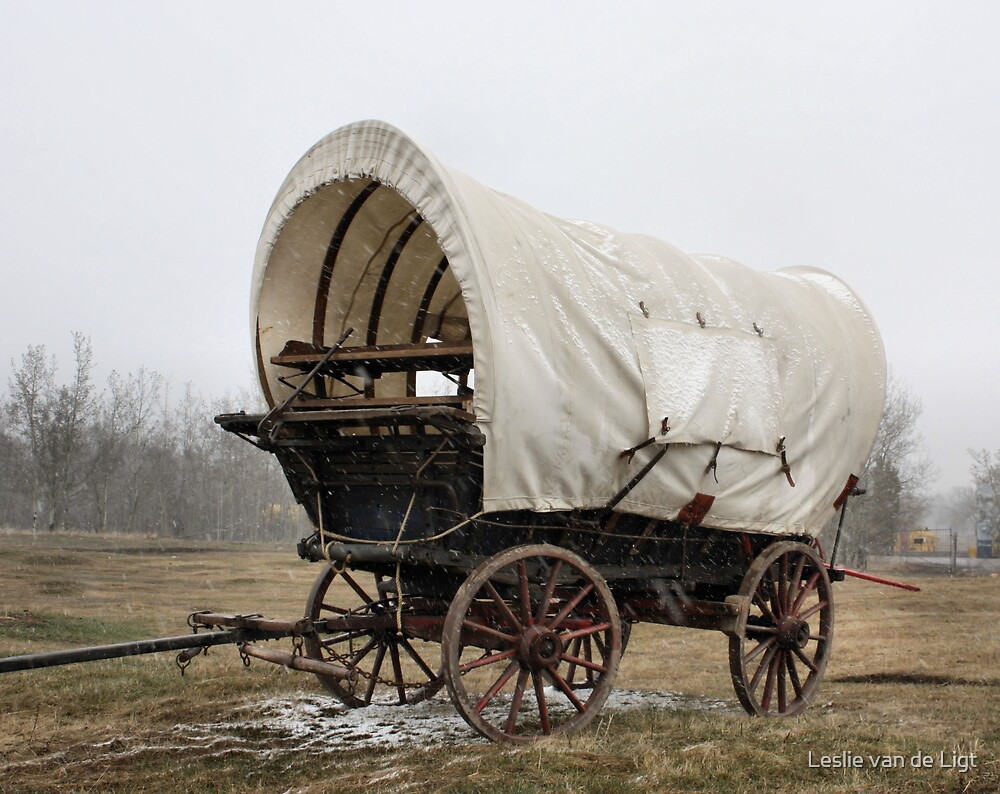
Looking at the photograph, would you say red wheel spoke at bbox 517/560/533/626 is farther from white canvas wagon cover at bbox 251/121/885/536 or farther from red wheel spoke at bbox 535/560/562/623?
white canvas wagon cover at bbox 251/121/885/536

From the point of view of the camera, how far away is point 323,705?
6.50 meters

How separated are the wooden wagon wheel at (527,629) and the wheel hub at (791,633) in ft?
5.35

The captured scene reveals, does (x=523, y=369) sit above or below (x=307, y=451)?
above

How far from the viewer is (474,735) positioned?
555 cm

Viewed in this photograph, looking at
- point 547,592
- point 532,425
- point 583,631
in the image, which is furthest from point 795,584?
point 532,425

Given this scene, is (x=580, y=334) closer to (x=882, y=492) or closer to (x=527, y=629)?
(x=527, y=629)

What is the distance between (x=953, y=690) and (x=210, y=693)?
604 centimetres

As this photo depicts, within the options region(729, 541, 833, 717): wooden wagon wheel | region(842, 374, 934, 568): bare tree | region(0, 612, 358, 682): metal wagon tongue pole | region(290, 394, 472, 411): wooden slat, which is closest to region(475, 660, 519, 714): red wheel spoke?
region(0, 612, 358, 682): metal wagon tongue pole

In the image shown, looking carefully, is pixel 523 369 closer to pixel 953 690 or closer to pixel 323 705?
pixel 323 705

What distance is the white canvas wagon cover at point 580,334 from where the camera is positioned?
16.2 ft

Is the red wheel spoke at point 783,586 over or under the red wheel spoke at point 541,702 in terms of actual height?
over

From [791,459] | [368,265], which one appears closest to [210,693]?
[368,265]

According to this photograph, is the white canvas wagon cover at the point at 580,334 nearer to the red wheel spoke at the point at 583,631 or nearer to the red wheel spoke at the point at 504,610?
the red wheel spoke at the point at 504,610

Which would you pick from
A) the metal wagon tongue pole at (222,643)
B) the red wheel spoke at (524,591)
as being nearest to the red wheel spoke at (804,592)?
the red wheel spoke at (524,591)
